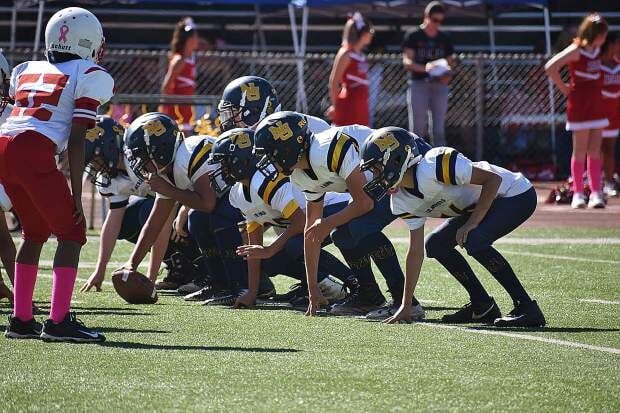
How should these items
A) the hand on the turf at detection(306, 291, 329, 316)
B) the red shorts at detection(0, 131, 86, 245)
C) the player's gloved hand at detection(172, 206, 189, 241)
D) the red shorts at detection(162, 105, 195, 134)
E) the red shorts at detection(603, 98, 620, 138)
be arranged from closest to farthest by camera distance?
the red shorts at detection(0, 131, 86, 245), the hand on the turf at detection(306, 291, 329, 316), the player's gloved hand at detection(172, 206, 189, 241), the red shorts at detection(162, 105, 195, 134), the red shorts at detection(603, 98, 620, 138)

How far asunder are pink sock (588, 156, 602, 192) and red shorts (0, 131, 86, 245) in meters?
9.36

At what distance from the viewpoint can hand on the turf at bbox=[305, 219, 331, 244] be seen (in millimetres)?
8422

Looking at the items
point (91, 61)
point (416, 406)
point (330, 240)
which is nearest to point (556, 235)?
point (330, 240)

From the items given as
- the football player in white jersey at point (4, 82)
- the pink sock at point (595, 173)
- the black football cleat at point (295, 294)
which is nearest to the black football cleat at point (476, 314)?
the black football cleat at point (295, 294)

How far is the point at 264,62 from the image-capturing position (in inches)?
749

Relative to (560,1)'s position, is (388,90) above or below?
below

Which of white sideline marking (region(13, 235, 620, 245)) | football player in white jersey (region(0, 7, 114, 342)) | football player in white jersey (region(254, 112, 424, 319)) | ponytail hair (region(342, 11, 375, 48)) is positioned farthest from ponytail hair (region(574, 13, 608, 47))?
football player in white jersey (region(0, 7, 114, 342))

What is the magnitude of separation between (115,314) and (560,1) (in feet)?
46.3

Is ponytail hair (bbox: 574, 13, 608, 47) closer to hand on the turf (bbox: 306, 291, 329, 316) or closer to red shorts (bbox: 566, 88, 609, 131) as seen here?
red shorts (bbox: 566, 88, 609, 131)

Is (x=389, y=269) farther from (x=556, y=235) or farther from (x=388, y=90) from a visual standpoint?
(x=388, y=90)

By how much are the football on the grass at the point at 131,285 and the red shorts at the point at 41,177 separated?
5.81ft

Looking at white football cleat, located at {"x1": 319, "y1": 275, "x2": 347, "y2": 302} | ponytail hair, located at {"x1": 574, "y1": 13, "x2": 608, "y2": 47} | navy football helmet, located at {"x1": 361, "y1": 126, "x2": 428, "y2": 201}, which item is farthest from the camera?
ponytail hair, located at {"x1": 574, "y1": 13, "x2": 608, "y2": 47}

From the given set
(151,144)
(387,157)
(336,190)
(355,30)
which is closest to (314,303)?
(336,190)

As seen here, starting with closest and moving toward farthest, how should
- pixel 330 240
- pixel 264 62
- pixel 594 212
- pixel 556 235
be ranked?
pixel 330 240 → pixel 556 235 → pixel 594 212 → pixel 264 62
